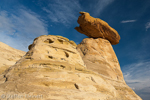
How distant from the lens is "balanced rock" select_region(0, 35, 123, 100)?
3.14m

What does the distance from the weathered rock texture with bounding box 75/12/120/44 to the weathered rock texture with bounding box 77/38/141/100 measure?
128 centimetres

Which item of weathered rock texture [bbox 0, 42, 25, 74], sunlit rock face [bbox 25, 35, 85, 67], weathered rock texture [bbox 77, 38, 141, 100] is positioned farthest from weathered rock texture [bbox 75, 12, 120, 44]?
weathered rock texture [bbox 0, 42, 25, 74]

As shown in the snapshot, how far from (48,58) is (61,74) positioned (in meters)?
1.48

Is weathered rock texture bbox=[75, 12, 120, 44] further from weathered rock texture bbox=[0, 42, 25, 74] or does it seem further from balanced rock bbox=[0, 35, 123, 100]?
weathered rock texture bbox=[0, 42, 25, 74]

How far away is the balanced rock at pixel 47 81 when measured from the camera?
10.3ft

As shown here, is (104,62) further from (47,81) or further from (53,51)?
(47,81)

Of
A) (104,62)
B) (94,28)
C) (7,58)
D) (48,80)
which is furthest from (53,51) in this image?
(7,58)

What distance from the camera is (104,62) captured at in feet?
37.4

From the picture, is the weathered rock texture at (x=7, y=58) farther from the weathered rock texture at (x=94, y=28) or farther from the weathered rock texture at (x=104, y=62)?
the weathered rock texture at (x=94, y=28)

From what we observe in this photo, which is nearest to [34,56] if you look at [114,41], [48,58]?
[48,58]

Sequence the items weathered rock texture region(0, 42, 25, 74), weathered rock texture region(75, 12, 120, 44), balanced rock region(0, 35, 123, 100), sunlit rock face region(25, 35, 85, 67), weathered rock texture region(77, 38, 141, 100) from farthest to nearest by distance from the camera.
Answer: weathered rock texture region(75, 12, 120, 44), weathered rock texture region(0, 42, 25, 74), weathered rock texture region(77, 38, 141, 100), sunlit rock face region(25, 35, 85, 67), balanced rock region(0, 35, 123, 100)

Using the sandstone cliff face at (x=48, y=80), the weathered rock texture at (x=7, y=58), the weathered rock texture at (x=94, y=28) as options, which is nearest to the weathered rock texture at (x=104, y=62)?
the weathered rock texture at (x=94, y=28)

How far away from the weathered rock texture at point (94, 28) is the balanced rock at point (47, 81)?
902 centimetres

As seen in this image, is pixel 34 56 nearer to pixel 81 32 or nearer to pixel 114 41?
pixel 81 32
